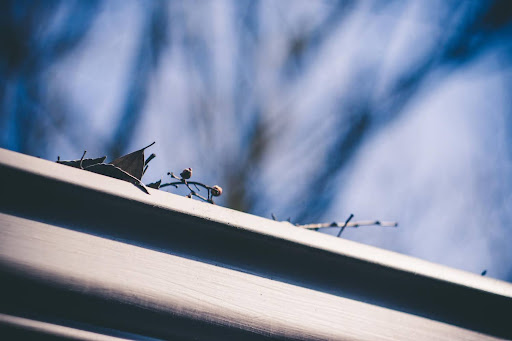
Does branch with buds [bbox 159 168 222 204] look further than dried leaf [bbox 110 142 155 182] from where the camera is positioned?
Yes

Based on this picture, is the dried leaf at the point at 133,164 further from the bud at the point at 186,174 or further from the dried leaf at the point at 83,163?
the bud at the point at 186,174

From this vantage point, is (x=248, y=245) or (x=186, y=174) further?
(x=186, y=174)

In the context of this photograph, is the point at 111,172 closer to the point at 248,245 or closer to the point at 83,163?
the point at 83,163

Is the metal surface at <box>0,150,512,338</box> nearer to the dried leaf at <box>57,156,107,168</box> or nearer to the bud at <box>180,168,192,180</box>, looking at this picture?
the dried leaf at <box>57,156,107,168</box>

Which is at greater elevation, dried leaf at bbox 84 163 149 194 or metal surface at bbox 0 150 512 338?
dried leaf at bbox 84 163 149 194

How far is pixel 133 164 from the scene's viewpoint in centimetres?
52

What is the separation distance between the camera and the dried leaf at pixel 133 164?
517 millimetres

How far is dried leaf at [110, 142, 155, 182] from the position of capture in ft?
1.70

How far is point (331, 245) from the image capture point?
505mm

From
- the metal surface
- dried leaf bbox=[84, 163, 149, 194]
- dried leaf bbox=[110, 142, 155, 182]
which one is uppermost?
dried leaf bbox=[110, 142, 155, 182]

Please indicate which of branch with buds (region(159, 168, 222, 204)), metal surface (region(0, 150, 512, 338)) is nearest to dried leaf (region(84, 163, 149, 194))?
metal surface (region(0, 150, 512, 338))

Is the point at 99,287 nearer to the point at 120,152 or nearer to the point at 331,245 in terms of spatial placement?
the point at 331,245

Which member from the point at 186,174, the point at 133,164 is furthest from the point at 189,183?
the point at 133,164

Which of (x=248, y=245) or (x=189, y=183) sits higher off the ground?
(x=189, y=183)
